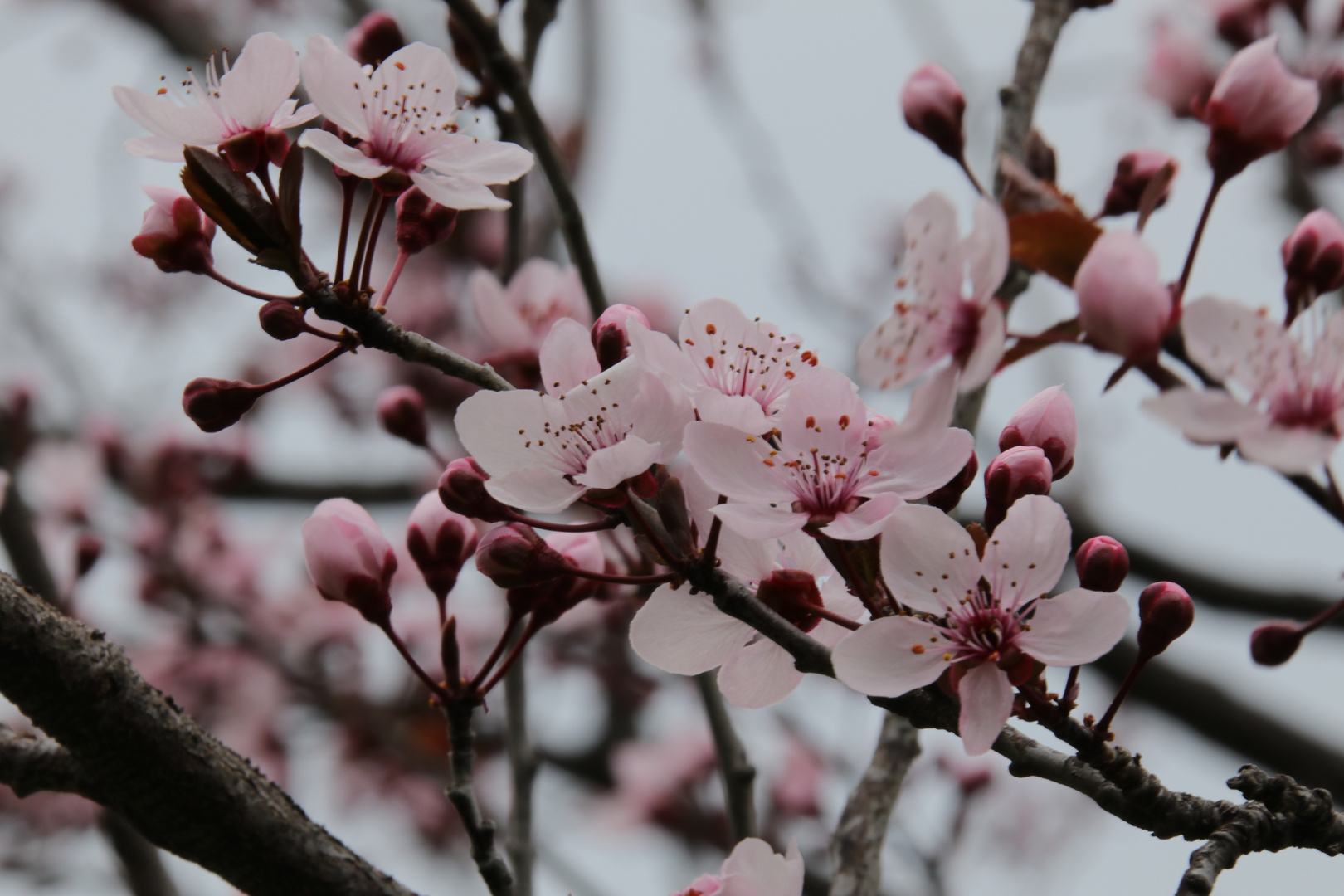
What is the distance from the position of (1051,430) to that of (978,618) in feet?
0.73

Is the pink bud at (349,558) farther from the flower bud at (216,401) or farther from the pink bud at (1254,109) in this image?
the pink bud at (1254,109)

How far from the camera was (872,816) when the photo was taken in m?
1.38

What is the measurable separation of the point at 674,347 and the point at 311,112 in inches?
14.4

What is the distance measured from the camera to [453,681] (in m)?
1.10

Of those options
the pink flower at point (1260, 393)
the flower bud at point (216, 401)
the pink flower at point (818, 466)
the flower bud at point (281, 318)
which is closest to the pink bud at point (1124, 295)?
the pink flower at point (1260, 393)

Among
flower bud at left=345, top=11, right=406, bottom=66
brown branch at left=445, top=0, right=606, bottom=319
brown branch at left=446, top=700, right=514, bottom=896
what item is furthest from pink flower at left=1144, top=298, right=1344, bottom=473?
flower bud at left=345, top=11, right=406, bottom=66

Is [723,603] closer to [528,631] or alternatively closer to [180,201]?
[528,631]

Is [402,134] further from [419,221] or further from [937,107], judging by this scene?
[937,107]

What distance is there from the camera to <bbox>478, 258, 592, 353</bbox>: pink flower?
1624 millimetres

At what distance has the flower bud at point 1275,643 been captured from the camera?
80 centimetres

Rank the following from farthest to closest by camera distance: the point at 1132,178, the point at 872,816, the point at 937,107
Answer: the point at 872,816, the point at 1132,178, the point at 937,107

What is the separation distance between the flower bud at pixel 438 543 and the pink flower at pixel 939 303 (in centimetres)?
53

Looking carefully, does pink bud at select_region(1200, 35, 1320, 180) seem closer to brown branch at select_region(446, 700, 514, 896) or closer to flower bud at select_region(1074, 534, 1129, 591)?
flower bud at select_region(1074, 534, 1129, 591)

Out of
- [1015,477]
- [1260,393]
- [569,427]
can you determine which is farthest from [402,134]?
[1260,393]
